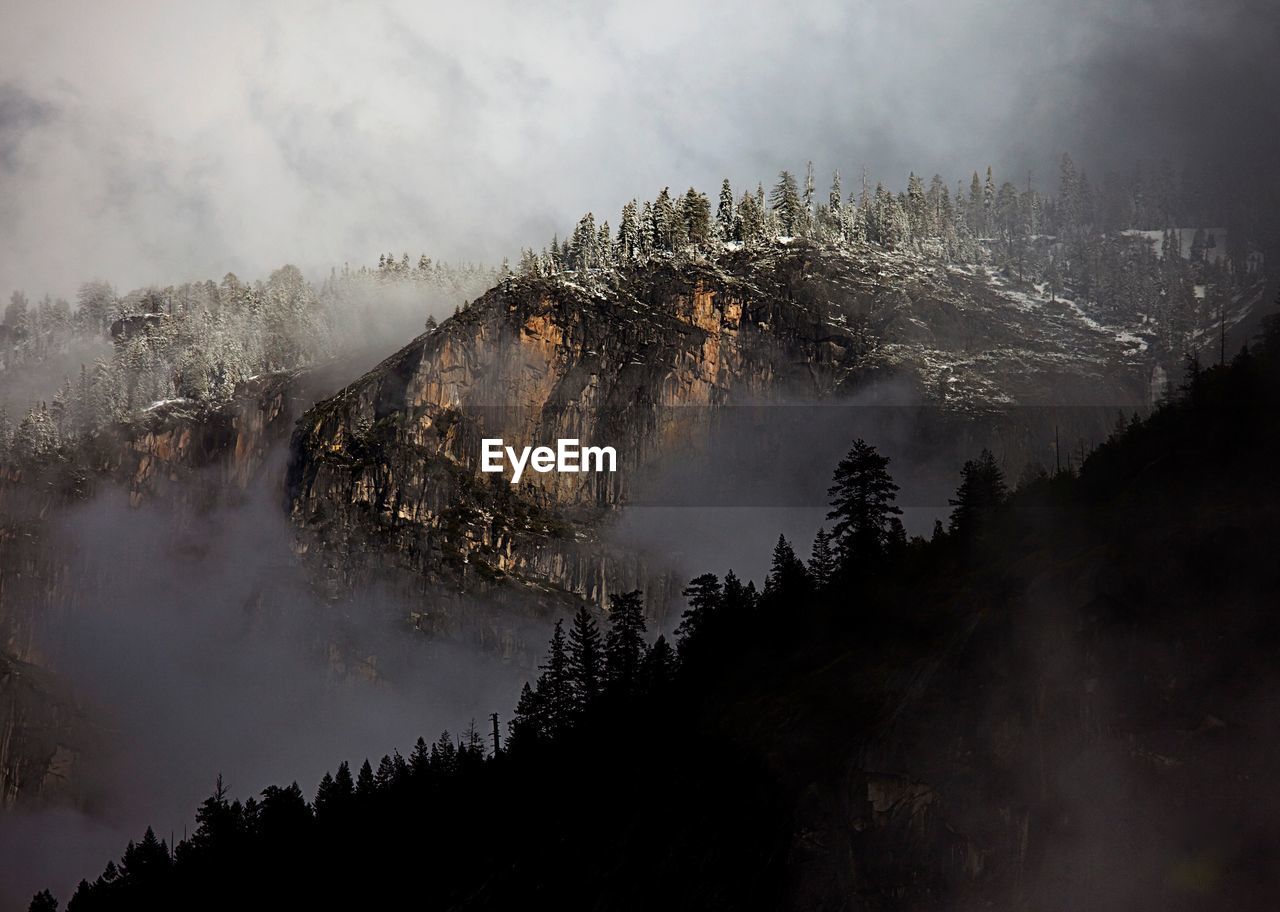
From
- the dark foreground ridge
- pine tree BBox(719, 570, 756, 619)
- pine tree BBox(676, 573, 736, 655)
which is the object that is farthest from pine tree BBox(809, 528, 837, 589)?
pine tree BBox(676, 573, 736, 655)

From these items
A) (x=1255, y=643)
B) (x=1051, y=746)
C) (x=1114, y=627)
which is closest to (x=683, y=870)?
(x=1051, y=746)

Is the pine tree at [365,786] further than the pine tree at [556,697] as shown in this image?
Yes

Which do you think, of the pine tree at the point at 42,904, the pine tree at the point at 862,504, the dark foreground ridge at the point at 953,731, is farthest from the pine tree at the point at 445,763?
the pine tree at the point at 42,904

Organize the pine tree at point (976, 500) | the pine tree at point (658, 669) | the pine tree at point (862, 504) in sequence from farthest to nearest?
the pine tree at point (862, 504)
the pine tree at point (658, 669)
the pine tree at point (976, 500)

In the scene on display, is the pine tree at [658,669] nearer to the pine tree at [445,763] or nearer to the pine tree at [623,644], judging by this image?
the pine tree at [623,644]

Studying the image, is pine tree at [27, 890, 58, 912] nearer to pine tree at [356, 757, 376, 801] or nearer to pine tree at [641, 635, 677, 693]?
pine tree at [356, 757, 376, 801]

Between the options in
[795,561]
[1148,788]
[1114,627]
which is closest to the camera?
[1148,788]

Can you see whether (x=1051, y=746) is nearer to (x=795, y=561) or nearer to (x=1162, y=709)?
(x=1162, y=709)
